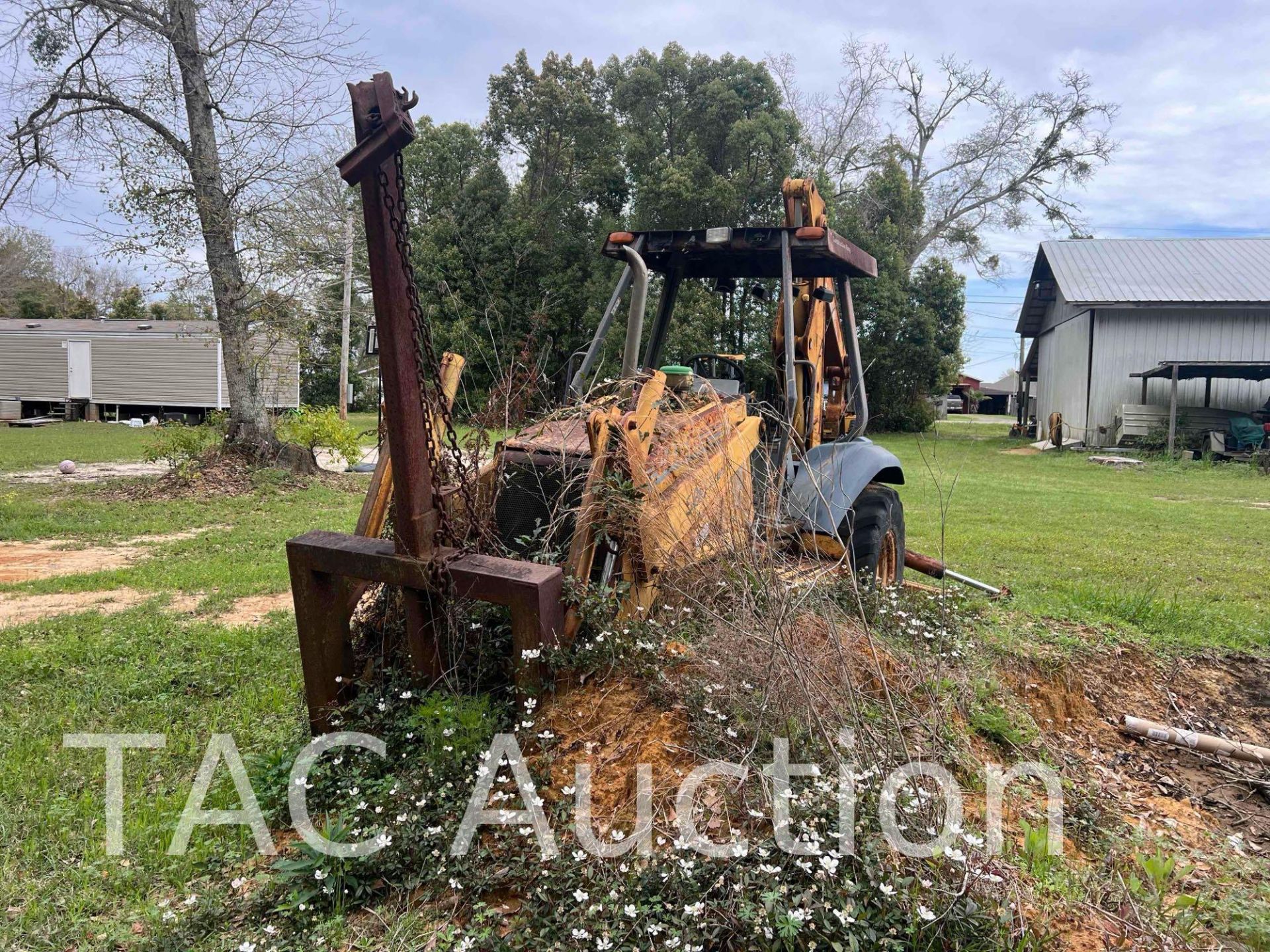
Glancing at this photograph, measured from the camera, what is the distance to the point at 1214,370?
1898cm

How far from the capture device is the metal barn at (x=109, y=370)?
90.0 feet

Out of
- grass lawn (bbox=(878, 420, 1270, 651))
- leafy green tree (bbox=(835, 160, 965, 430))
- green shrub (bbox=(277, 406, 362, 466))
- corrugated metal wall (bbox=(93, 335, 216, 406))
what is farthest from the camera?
corrugated metal wall (bbox=(93, 335, 216, 406))

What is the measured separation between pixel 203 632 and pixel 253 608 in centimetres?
74

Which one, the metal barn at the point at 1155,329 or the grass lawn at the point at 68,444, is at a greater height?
the metal barn at the point at 1155,329

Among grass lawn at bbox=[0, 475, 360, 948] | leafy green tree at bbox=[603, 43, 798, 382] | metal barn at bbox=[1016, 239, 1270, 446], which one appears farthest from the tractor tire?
metal barn at bbox=[1016, 239, 1270, 446]

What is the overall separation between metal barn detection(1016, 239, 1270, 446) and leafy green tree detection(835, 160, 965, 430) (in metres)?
3.11

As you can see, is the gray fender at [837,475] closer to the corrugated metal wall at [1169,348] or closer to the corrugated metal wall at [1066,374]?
the corrugated metal wall at [1169,348]

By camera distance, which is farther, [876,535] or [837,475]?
[876,535]

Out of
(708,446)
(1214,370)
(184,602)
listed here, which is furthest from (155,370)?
(1214,370)

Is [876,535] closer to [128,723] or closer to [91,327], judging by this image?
[128,723]

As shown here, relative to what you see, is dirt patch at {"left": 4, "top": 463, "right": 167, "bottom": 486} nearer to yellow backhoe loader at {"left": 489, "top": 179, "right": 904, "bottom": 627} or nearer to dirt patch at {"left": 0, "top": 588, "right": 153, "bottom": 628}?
dirt patch at {"left": 0, "top": 588, "right": 153, "bottom": 628}

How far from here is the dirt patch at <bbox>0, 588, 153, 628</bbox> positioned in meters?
5.70

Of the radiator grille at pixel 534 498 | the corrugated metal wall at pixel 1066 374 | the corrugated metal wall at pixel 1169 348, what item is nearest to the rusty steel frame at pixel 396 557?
the radiator grille at pixel 534 498

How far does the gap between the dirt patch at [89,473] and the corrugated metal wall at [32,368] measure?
54.1 feet
